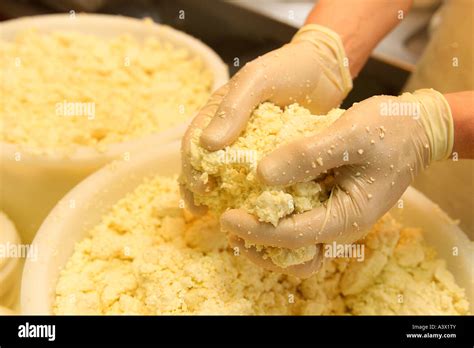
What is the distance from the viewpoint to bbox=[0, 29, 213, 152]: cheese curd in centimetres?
117

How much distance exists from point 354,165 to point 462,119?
0.21 meters

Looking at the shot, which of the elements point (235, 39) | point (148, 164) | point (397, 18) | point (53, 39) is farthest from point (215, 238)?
point (53, 39)

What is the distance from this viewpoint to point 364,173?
2.50 ft

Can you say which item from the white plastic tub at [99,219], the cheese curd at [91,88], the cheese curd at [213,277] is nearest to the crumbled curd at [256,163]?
the cheese curd at [213,277]

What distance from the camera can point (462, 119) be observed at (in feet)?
2.72

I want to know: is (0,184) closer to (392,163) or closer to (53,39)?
(53,39)

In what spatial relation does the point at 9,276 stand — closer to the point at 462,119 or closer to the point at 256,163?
the point at 256,163

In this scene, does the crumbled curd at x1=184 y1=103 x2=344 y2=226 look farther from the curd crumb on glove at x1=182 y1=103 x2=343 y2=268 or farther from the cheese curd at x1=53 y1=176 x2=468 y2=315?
the cheese curd at x1=53 y1=176 x2=468 y2=315

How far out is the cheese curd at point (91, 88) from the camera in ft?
3.84

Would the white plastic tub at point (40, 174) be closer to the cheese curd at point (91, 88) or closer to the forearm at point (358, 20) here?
the cheese curd at point (91, 88)

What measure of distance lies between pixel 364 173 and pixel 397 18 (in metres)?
0.52

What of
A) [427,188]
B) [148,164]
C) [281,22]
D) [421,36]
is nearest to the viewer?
[148,164]

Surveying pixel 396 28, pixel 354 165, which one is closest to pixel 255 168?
pixel 354 165

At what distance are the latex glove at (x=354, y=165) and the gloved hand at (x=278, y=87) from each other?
0.09 m
